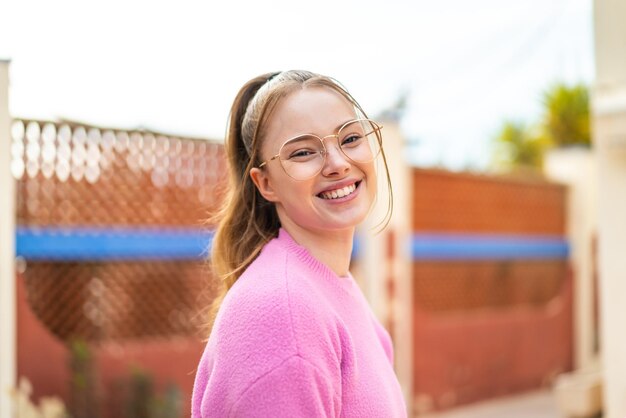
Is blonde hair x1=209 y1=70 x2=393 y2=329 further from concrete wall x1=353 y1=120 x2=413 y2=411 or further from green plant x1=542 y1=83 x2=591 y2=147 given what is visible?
green plant x1=542 y1=83 x2=591 y2=147

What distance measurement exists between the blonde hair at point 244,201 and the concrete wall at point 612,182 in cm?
366

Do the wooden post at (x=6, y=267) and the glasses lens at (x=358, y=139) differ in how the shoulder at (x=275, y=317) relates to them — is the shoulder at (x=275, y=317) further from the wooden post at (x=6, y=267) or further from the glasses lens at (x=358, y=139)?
the wooden post at (x=6, y=267)

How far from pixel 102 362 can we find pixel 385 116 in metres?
3.22

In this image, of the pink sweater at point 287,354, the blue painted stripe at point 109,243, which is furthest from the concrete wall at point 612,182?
the pink sweater at point 287,354

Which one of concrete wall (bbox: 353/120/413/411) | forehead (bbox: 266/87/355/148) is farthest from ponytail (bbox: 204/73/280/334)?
concrete wall (bbox: 353/120/413/411)

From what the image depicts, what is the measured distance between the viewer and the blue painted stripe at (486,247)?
7250 mm

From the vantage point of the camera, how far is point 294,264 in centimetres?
134

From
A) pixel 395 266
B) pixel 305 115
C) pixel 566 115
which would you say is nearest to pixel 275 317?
pixel 305 115

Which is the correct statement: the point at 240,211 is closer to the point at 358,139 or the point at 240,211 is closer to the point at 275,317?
the point at 358,139

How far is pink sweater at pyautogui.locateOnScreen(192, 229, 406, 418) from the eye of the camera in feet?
3.83

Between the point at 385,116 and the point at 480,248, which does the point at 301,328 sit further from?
the point at 480,248

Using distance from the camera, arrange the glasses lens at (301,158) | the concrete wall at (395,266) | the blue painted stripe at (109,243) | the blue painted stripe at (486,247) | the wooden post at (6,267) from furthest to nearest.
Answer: the blue painted stripe at (486,247), the concrete wall at (395,266), the blue painted stripe at (109,243), the wooden post at (6,267), the glasses lens at (301,158)

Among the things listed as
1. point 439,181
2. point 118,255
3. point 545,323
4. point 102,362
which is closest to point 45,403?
point 102,362

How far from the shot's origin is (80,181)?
16.1ft
